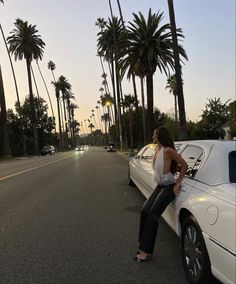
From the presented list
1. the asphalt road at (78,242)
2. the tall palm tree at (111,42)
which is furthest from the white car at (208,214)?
the tall palm tree at (111,42)

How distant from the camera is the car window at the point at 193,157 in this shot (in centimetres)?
607

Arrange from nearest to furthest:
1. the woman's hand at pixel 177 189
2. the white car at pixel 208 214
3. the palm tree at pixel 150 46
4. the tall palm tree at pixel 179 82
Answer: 1. the white car at pixel 208 214
2. the woman's hand at pixel 177 189
3. the tall palm tree at pixel 179 82
4. the palm tree at pixel 150 46

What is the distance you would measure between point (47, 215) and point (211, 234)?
5.51 m

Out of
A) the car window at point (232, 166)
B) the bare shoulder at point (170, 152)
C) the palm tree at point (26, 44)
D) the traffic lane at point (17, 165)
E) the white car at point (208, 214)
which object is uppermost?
the palm tree at point (26, 44)

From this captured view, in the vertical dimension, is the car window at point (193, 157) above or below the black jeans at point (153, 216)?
above

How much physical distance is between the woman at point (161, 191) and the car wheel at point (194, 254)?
588 millimetres

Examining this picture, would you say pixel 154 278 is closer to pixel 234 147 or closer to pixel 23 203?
pixel 234 147

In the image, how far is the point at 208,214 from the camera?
4684 mm

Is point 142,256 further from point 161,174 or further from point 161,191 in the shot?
point 161,174

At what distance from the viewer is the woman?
602 centimetres

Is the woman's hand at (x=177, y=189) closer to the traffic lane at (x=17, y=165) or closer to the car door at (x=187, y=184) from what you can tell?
the car door at (x=187, y=184)

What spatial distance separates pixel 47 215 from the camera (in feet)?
31.1

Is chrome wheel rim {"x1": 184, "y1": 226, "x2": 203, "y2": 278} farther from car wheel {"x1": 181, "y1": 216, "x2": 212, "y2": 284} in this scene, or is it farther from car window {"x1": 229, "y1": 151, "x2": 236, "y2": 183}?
car window {"x1": 229, "y1": 151, "x2": 236, "y2": 183}

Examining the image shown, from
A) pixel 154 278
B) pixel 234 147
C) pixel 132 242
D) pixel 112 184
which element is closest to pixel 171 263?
pixel 154 278
